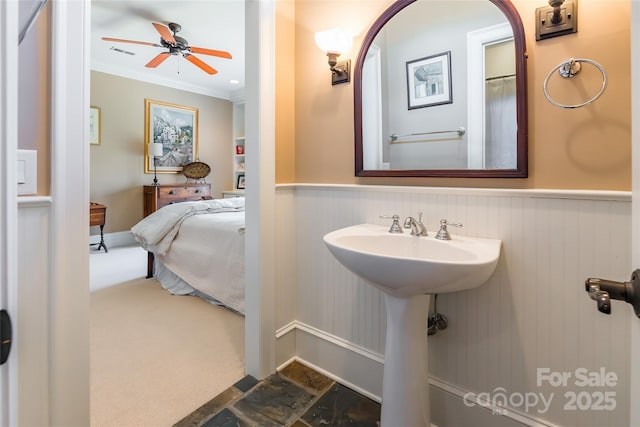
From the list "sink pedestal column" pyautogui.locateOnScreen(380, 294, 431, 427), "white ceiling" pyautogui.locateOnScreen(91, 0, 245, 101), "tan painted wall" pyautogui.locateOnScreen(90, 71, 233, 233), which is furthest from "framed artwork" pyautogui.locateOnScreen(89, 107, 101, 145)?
"sink pedestal column" pyautogui.locateOnScreen(380, 294, 431, 427)

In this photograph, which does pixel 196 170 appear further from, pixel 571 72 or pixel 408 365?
pixel 571 72

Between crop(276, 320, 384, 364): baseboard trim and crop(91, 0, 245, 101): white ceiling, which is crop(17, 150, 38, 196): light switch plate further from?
crop(91, 0, 245, 101): white ceiling

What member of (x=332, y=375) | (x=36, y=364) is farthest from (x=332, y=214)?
(x=36, y=364)

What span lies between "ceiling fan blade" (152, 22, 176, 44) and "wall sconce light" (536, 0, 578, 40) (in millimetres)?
3077

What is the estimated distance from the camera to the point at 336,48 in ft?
5.16

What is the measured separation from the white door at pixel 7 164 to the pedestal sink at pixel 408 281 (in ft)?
2.76

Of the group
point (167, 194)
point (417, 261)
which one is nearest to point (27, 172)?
point (417, 261)

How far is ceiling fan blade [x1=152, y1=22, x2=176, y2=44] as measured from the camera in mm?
2930

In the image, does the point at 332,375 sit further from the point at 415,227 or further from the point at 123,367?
the point at 123,367

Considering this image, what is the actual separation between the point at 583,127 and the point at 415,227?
0.65 metres

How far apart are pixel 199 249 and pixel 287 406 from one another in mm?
1710

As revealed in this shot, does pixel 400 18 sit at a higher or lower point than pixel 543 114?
higher

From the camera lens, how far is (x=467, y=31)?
1.33m

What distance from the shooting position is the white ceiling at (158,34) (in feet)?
9.59
